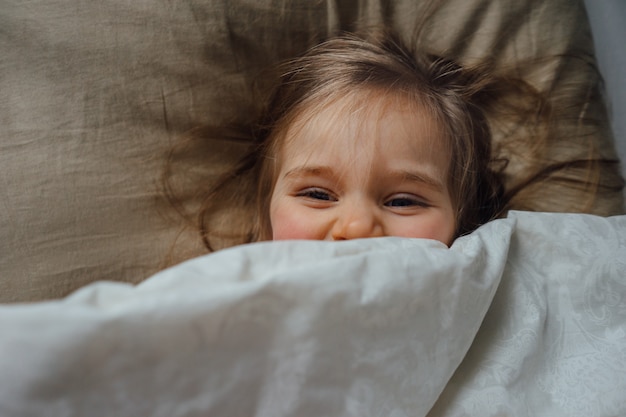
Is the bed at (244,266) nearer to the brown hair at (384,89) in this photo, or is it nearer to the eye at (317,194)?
the brown hair at (384,89)

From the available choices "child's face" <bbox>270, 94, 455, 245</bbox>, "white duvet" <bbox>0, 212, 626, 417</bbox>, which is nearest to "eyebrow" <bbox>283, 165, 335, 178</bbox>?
"child's face" <bbox>270, 94, 455, 245</bbox>

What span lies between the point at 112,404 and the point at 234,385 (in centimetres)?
11

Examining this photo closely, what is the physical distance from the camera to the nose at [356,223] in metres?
0.80

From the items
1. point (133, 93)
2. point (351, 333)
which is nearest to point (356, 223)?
point (351, 333)

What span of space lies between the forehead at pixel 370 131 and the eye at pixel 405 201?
6 centimetres

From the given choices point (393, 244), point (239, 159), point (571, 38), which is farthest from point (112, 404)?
point (571, 38)

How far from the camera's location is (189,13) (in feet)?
3.34

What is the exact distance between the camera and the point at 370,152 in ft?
2.78

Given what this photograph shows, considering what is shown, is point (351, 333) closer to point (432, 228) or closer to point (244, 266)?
point (244, 266)

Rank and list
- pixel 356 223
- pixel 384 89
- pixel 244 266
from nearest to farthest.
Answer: pixel 244 266 < pixel 356 223 < pixel 384 89

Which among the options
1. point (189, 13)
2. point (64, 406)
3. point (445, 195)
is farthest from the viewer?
point (189, 13)

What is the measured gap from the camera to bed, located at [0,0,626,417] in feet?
1.65

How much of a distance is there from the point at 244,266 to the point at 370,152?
0.36m

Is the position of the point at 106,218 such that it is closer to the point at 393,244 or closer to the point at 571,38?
the point at 393,244
